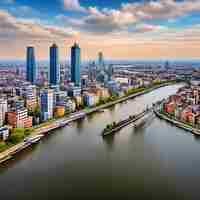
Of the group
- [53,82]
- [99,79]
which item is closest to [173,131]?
[53,82]

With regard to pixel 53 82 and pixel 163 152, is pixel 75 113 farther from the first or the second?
pixel 53 82

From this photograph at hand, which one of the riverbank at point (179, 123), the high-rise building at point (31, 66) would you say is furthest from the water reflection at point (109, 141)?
the high-rise building at point (31, 66)

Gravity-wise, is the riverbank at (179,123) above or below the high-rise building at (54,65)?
below

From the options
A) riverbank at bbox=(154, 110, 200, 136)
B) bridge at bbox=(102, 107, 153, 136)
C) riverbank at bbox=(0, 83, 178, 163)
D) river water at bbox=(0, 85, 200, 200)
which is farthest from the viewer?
riverbank at bbox=(154, 110, 200, 136)

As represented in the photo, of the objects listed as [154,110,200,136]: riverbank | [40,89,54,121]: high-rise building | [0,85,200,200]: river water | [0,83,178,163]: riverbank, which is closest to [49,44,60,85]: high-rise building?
[0,83,178,163]: riverbank

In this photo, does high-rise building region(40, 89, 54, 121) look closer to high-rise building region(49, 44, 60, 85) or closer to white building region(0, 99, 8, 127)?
white building region(0, 99, 8, 127)

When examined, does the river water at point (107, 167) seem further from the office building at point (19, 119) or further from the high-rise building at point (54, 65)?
the high-rise building at point (54, 65)

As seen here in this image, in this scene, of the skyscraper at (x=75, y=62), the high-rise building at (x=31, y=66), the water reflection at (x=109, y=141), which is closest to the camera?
the water reflection at (x=109, y=141)

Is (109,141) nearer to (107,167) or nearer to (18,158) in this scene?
(107,167)
